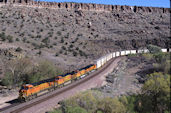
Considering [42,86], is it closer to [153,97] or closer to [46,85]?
[46,85]

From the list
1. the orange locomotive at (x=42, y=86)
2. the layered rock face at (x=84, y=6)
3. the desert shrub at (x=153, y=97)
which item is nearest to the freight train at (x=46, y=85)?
the orange locomotive at (x=42, y=86)

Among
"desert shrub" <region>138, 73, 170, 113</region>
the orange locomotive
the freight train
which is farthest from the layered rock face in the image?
"desert shrub" <region>138, 73, 170, 113</region>

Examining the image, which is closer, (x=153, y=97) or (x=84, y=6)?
(x=153, y=97)

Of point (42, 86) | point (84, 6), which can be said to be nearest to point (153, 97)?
point (42, 86)

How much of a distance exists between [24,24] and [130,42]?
42912mm

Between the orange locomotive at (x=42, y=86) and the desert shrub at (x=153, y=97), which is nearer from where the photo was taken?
the desert shrub at (x=153, y=97)

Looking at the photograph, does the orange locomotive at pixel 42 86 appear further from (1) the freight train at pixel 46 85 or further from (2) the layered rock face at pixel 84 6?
(2) the layered rock face at pixel 84 6

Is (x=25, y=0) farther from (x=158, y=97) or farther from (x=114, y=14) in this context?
(x=158, y=97)

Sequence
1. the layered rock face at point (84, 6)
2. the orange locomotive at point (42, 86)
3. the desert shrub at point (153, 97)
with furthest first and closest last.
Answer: the layered rock face at point (84, 6), the orange locomotive at point (42, 86), the desert shrub at point (153, 97)

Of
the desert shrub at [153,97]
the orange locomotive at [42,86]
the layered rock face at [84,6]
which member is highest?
the layered rock face at [84,6]

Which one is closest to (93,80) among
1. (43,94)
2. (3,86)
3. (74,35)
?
(43,94)

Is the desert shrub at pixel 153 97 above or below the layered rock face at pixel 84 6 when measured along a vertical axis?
below

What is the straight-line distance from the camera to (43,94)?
21.1m

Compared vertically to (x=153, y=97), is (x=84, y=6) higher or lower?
higher
